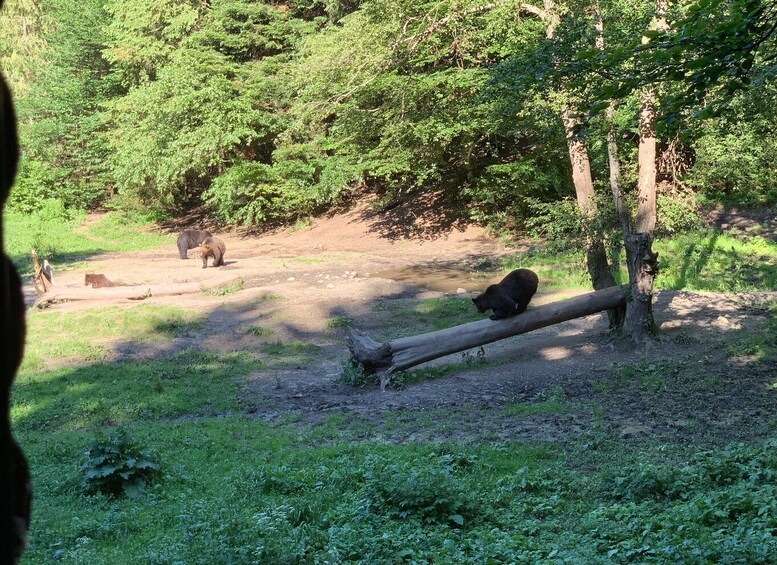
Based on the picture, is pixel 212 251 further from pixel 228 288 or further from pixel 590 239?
pixel 590 239

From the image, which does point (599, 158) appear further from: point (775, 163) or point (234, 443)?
point (234, 443)

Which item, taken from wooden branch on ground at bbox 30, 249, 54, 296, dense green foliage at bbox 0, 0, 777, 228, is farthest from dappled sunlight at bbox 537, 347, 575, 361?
wooden branch on ground at bbox 30, 249, 54, 296

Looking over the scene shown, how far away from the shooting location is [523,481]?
295 inches

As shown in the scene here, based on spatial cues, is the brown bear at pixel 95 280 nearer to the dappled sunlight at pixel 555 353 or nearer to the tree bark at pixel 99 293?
the tree bark at pixel 99 293

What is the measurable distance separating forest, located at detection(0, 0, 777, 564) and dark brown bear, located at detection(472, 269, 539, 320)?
24 cm

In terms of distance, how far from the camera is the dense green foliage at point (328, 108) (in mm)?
14461

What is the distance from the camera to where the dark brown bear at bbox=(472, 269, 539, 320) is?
42.7 ft

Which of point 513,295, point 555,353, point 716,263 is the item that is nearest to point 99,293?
point 513,295

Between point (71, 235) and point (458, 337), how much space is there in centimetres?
2794

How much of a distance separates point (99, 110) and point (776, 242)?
34214mm

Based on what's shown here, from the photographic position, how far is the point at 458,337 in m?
12.9

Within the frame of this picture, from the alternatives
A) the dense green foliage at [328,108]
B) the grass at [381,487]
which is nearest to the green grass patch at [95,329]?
the grass at [381,487]

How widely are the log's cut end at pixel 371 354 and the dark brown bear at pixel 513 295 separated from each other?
1.87 metres

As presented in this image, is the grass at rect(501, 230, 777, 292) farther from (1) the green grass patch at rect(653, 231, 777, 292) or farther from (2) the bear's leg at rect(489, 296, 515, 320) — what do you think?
(2) the bear's leg at rect(489, 296, 515, 320)
